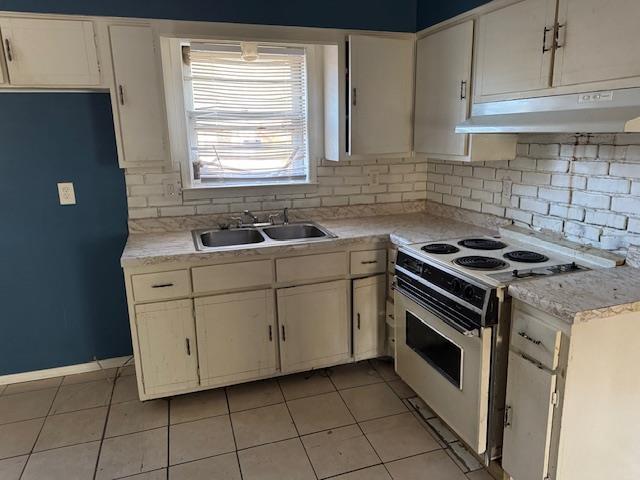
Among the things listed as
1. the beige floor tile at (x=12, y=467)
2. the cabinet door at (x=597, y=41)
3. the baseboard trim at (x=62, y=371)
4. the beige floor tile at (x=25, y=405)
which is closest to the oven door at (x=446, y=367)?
the cabinet door at (x=597, y=41)

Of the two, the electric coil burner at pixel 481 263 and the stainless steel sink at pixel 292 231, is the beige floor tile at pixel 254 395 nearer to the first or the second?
the stainless steel sink at pixel 292 231

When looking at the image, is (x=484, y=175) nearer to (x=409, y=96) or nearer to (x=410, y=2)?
(x=409, y=96)

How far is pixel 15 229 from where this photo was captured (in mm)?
2666

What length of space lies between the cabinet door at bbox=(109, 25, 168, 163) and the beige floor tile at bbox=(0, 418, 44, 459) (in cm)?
151

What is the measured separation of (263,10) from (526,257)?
2.04 metres

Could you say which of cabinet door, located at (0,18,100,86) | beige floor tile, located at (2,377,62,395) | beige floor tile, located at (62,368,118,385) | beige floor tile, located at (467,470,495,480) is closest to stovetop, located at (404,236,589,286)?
beige floor tile, located at (467,470,495,480)

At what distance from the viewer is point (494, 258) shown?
215 centimetres

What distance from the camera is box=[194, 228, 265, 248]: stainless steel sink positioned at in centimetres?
285

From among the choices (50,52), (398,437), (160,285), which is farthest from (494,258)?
(50,52)

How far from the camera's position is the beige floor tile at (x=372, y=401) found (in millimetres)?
2477

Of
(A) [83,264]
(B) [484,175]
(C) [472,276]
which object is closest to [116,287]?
(A) [83,264]

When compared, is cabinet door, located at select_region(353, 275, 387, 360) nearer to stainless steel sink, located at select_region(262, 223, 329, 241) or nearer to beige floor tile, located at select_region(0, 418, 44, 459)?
stainless steel sink, located at select_region(262, 223, 329, 241)

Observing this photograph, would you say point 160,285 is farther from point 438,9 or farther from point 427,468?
point 438,9

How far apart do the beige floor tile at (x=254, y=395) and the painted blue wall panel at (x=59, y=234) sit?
2.87 feet
